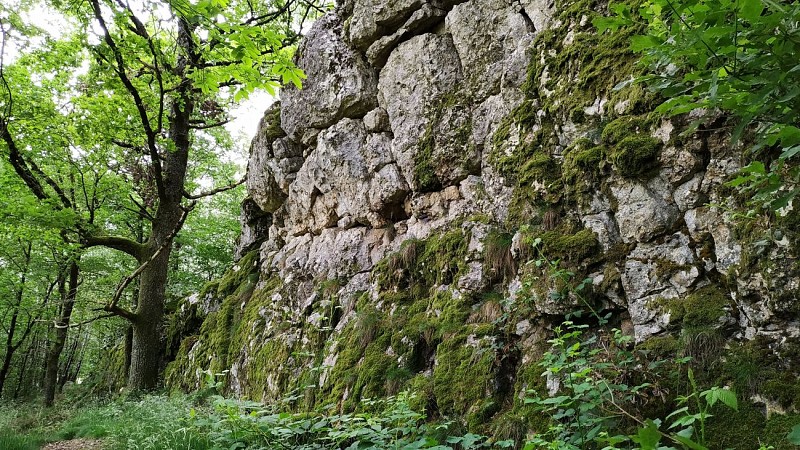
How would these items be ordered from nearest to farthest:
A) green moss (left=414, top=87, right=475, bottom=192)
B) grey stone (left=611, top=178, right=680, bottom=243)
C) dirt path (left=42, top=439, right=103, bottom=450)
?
grey stone (left=611, top=178, right=680, bottom=243) < dirt path (left=42, top=439, right=103, bottom=450) < green moss (left=414, top=87, right=475, bottom=192)

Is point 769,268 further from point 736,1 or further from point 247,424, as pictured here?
point 247,424

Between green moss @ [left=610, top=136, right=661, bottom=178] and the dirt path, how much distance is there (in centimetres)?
755

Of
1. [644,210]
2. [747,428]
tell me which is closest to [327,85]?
[644,210]

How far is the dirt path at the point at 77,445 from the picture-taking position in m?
6.21

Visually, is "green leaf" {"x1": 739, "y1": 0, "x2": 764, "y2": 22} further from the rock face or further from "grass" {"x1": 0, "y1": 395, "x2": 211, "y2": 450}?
"grass" {"x1": 0, "y1": 395, "x2": 211, "y2": 450}

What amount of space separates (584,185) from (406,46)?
4.56 m

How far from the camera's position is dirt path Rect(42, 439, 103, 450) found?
20.4 ft

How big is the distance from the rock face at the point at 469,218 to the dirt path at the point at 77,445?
2310 millimetres

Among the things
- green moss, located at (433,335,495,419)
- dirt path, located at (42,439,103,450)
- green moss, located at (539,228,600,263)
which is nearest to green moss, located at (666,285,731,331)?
green moss, located at (539,228,600,263)

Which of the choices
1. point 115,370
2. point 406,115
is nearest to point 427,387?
point 406,115

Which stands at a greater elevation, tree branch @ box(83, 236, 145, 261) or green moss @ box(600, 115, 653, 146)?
tree branch @ box(83, 236, 145, 261)

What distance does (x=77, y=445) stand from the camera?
6555 mm

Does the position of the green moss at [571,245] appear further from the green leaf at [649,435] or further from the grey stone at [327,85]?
the grey stone at [327,85]

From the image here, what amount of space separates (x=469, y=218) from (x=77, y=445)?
6966mm
